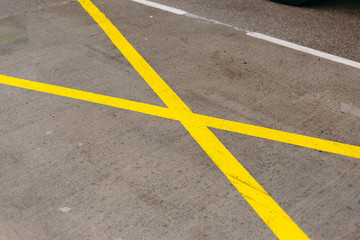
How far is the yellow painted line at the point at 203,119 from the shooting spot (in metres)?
4.45

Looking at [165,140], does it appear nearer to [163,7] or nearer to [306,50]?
[306,50]

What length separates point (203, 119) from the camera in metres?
4.86

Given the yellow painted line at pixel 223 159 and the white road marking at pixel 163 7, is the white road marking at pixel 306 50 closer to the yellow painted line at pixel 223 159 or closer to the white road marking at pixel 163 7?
the white road marking at pixel 163 7

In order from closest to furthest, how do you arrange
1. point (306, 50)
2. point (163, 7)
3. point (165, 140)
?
1. point (165, 140)
2. point (306, 50)
3. point (163, 7)

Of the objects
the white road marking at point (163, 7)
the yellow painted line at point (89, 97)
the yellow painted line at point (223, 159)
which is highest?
the white road marking at point (163, 7)

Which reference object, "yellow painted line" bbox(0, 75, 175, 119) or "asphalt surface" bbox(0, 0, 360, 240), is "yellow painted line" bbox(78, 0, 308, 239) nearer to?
"asphalt surface" bbox(0, 0, 360, 240)

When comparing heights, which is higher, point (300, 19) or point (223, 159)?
point (300, 19)

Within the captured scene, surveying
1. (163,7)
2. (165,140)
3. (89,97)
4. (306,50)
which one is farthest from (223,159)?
(163,7)

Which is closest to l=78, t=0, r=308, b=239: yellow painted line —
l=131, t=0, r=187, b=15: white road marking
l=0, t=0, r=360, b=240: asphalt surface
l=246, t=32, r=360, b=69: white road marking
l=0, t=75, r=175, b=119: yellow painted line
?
l=0, t=0, r=360, b=240: asphalt surface

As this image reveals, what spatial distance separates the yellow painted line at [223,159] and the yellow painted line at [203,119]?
0.39 feet

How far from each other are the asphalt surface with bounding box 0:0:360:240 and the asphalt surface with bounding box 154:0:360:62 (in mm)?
477

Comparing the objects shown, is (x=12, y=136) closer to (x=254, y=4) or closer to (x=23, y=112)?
(x=23, y=112)

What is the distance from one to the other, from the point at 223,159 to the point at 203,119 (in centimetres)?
69

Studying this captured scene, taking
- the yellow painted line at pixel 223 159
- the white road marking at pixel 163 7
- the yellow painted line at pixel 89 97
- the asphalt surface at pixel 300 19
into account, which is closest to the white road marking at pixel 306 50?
the asphalt surface at pixel 300 19
